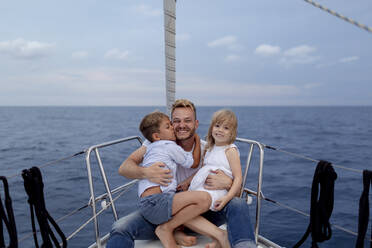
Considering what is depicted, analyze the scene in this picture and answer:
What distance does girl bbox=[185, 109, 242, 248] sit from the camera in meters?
2.26

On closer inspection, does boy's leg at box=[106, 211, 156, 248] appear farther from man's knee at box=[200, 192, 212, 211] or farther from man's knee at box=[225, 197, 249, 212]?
man's knee at box=[225, 197, 249, 212]

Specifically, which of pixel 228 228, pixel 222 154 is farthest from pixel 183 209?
pixel 222 154

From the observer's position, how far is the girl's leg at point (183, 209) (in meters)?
2.18

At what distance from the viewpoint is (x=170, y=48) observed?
2.93 m

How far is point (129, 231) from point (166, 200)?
37cm

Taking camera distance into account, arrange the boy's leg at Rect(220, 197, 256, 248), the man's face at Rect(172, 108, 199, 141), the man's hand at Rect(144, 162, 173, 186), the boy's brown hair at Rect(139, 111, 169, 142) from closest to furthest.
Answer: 1. the boy's leg at Rect(220, 197, 256, 248)
2. the man's hand at Rect(144, 162, 173, 186)
3. the boy's brown hair at Rect(139, 111, 169, 142)
4. the man's face at Rect(172, 108, 199, 141)

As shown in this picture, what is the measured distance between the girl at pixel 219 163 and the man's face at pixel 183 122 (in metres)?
0.19

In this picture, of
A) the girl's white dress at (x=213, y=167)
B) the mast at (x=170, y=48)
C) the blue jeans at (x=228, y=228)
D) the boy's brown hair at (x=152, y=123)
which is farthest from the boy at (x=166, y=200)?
the mast at (x=170, y=48)

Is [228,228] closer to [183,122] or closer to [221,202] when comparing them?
[221,202]

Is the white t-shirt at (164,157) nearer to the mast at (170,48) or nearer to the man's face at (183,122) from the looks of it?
the man's face at (183,122)

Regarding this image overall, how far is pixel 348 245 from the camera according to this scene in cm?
463

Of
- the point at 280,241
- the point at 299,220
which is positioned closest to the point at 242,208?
the point at 280,241

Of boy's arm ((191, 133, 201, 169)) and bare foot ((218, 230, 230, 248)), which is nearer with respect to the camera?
bare foot ((218, 230, 230, 248))

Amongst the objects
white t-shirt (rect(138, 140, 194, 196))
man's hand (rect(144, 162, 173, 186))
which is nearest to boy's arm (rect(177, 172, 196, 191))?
white t-shirt (rect(138, 140, 194, 196))
